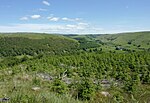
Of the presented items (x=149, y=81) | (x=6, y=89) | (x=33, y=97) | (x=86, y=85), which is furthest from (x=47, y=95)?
(x=149, y=81)

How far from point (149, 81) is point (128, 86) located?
2421 centimetres

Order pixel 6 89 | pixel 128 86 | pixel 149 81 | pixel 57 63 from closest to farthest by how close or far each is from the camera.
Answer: pixel 6 89, pixel 128 86, pixel 149 81, pixel 57 63

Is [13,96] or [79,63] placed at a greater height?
[13,96]

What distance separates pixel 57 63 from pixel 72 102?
11203 cm

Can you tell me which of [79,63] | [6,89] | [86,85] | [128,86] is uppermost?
[6,89]

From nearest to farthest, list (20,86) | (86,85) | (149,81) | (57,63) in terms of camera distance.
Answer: (20,86)
(86,85)
(149,81)
(57,63)

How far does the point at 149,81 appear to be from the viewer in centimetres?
6231

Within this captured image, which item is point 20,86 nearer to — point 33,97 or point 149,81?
point 33,97

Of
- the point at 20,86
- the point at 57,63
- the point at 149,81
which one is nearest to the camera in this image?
the point at 20,86

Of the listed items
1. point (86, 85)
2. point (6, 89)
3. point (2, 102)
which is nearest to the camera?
point (2, 102)

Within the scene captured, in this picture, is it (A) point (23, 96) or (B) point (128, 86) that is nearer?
(A) point (23, 96)

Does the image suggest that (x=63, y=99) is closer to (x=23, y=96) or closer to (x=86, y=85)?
(x=23, y=96)

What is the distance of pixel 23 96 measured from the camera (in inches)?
238

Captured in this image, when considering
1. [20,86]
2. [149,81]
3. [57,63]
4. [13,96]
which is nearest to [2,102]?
[13,96]
